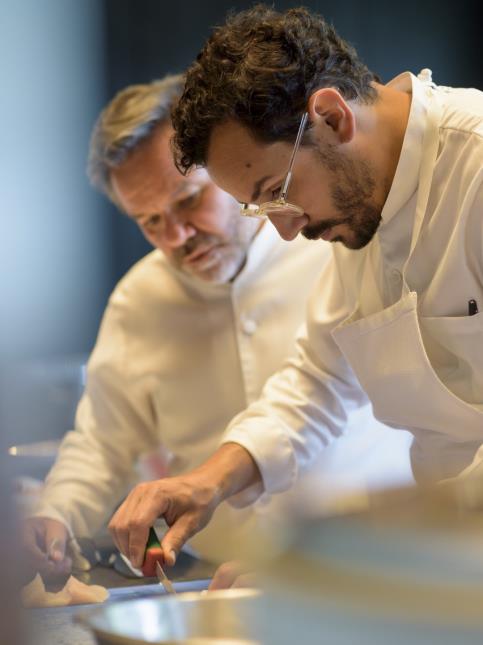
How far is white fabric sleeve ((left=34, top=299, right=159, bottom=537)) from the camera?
2.18 m

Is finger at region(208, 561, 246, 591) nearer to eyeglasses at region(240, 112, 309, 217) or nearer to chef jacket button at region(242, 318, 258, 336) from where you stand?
eyeglasses at region(240, 112, 309, 217)

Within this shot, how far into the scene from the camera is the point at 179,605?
866mm

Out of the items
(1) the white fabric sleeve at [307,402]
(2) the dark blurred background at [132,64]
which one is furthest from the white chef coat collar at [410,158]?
(2) the dark blurred background at [132,64]

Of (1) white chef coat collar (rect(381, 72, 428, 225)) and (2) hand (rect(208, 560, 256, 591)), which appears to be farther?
(1) white chef coat collar (rect(381, 72, 428, 225))

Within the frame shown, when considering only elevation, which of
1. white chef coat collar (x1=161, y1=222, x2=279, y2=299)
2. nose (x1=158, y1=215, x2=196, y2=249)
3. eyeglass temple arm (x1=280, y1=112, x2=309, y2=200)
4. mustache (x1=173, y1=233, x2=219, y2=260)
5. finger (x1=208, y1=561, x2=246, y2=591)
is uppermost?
eyeglass temple arm (x1=280, y1=112, x2=309, y2=200)

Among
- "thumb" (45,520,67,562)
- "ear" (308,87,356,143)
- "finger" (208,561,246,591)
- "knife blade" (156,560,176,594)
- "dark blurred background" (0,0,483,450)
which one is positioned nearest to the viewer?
"finger" (208,561,246,591)

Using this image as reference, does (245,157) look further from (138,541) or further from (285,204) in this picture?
(138,541)

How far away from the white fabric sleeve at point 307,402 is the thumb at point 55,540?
0.33 m

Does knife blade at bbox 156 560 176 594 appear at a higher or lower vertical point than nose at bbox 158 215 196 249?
lower

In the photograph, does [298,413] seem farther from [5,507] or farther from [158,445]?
[5,507]

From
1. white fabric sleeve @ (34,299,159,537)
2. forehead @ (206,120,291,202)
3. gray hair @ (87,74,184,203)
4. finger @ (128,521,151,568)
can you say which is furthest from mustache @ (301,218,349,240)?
white fabric sleeve @ (34,299,159,537)

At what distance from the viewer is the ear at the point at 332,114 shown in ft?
4.63

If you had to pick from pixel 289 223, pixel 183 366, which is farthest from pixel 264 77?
pixel 183 366

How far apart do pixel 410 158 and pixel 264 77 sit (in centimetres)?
26
